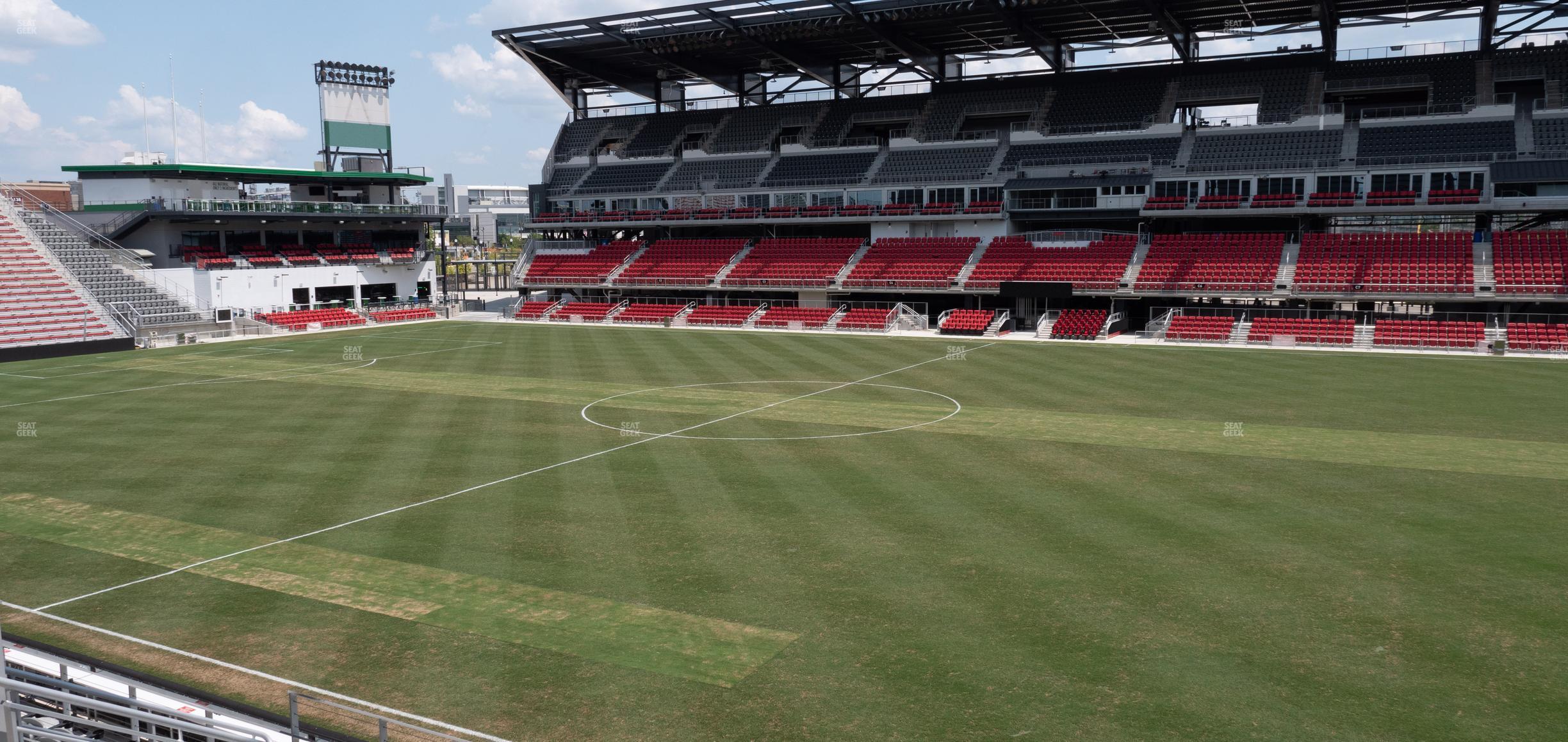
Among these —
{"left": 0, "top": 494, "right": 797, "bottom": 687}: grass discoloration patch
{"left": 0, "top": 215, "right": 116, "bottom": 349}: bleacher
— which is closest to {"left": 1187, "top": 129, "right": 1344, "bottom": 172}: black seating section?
{"left": 0, "top": 494, "right": 797, "bottom": 687}: grass discoloration patch

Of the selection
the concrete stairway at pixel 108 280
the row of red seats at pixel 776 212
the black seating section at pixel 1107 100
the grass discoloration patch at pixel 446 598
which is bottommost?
the grass discoloration patch at pixel 446 598

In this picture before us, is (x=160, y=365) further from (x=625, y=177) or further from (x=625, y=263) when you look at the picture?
(x=625, y=177)

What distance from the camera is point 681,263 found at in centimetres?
7138

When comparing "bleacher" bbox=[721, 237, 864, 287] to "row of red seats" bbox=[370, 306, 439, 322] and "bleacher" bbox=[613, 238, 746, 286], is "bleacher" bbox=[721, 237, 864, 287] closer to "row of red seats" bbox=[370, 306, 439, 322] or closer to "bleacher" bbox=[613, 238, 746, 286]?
"bleacher" bbox=[613, 238, 746, 286]

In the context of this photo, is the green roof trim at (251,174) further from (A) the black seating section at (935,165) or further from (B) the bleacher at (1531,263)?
(B) the bleacher at (1531,263)

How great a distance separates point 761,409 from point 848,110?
5078 centimetres

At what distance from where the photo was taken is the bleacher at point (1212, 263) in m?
53.1

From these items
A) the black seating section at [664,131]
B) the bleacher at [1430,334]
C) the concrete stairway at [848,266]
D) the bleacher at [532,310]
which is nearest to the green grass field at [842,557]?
the bleacher at [1430,334]

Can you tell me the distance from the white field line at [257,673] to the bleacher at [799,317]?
154ft

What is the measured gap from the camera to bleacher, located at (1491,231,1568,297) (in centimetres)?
4688

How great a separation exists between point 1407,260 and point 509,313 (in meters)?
54.8

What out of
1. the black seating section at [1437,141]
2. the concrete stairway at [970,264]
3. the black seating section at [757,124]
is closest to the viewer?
the black seating section at [1437,141]

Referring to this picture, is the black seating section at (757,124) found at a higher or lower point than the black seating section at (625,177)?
higher

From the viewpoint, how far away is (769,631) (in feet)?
46.0
